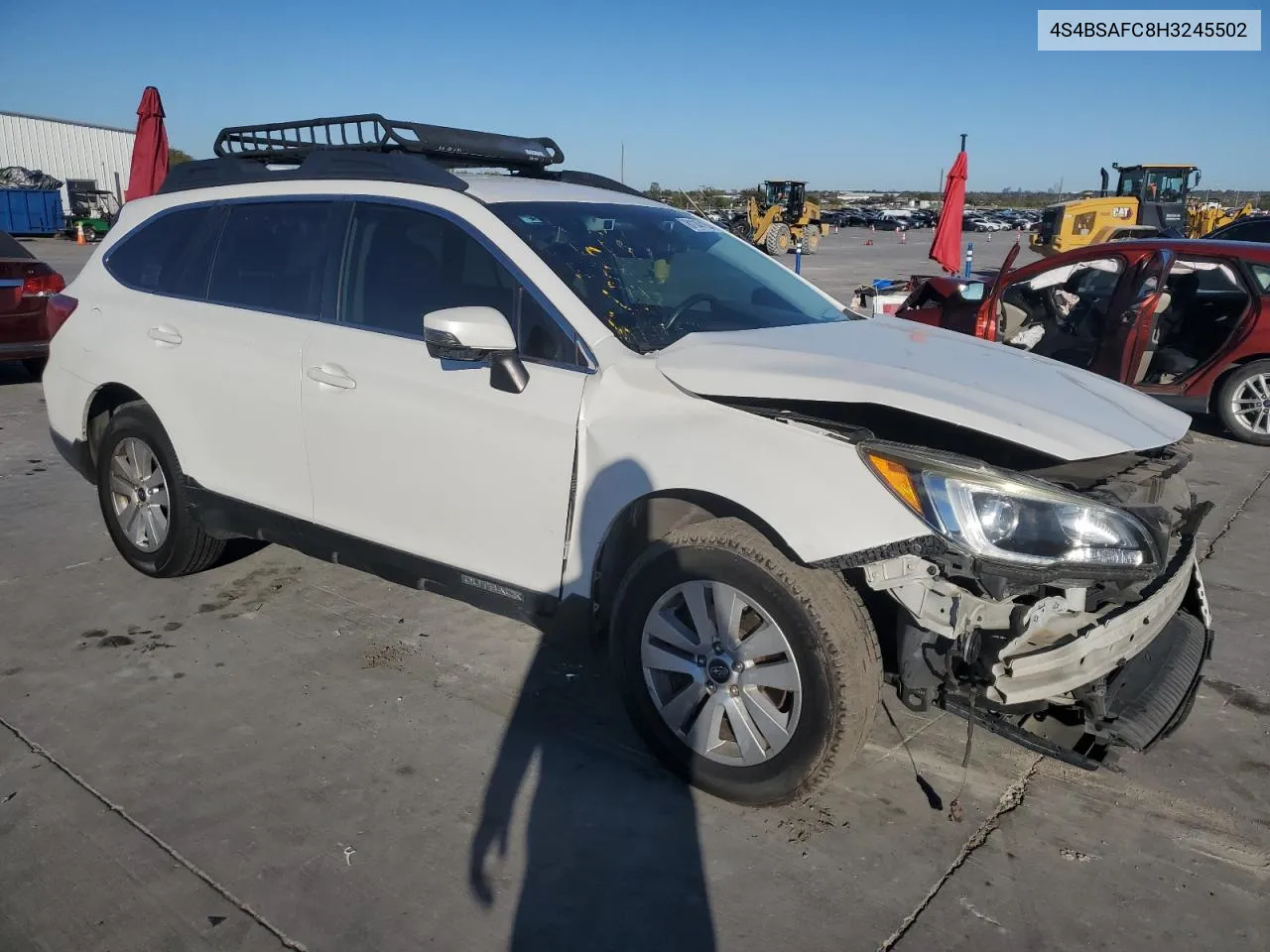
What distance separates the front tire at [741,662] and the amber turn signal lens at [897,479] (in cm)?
34

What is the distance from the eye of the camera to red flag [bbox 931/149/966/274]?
48.2 ft

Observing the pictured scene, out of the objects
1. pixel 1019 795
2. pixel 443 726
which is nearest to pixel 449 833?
pixel 443 726

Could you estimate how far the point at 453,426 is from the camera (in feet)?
11.0

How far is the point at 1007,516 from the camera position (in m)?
2.56

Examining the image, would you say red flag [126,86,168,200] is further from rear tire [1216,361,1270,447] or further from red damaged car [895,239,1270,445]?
rear tire [1216,361,1270,447]

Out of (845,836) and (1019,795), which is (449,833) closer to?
(845,836)

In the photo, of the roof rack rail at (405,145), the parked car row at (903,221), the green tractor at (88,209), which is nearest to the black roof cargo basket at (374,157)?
the roof rack rail at (405,145)

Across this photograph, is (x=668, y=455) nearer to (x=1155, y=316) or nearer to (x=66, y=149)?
(x=1155, y=316)

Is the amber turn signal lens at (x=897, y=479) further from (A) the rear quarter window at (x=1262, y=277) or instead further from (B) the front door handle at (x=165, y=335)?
(A) the rear quarter window at (x=1262, y=277)

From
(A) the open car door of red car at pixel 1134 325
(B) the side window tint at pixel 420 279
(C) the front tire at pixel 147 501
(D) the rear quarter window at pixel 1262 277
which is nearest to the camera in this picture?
(B) the side window tint at pixel 420 279

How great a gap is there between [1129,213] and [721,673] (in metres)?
25.3

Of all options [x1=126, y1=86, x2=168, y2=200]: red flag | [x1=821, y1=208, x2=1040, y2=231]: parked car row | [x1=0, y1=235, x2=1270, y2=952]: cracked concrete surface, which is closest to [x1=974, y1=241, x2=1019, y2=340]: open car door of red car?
[x1=0, y1=235, x2=1270, y2=952]: cracked concrete surface

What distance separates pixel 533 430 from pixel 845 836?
5.08ft

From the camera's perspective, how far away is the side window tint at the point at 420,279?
3326 mm
